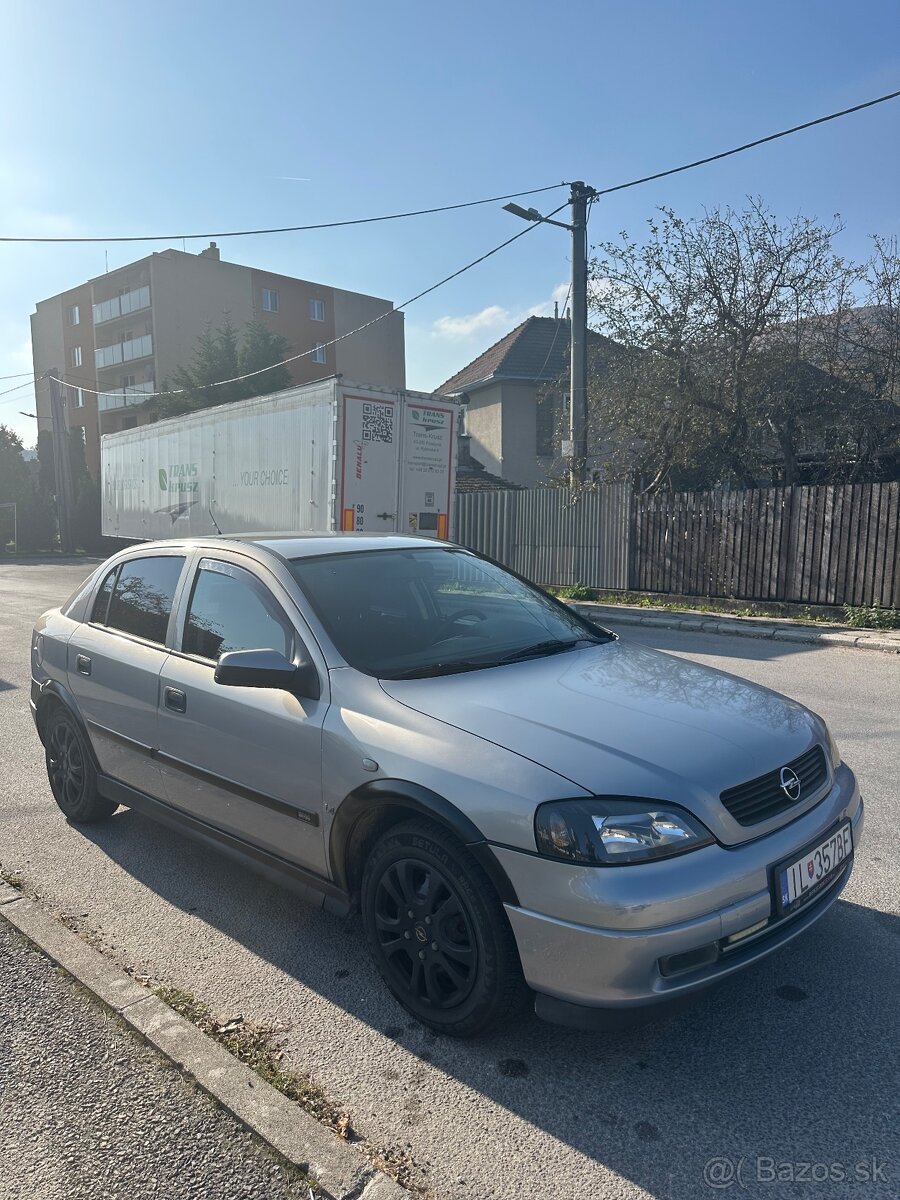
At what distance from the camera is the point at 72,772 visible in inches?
181

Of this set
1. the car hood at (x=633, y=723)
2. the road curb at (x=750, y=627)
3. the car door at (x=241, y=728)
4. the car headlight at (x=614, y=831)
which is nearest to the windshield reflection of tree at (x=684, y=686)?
the car hood at (x=633, y=723)

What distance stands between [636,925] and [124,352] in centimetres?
4696

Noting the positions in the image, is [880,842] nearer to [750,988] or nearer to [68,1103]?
[750,988]

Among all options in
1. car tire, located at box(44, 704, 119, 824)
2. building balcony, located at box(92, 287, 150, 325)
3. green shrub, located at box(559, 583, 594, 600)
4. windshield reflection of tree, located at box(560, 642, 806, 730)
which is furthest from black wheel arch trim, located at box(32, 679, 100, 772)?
building balcony, located at box(92, 287, 150, 325)

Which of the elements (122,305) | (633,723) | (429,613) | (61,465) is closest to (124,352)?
(122,305)

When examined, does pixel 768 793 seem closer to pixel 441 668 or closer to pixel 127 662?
pixel 441 668

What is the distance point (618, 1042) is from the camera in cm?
265

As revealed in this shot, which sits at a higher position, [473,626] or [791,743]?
[473,626]

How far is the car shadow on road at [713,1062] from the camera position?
85.7 inches

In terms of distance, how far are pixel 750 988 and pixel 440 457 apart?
11912mm

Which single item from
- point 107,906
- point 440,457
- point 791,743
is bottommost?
point 107,906

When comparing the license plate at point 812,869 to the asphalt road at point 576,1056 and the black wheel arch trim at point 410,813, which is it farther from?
the black wheel arch trim at point 410,813

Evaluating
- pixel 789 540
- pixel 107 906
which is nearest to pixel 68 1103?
pixel 107 906

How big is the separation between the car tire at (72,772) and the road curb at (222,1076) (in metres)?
1.07
